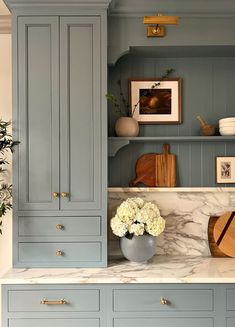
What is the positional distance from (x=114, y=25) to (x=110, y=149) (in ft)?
2.70

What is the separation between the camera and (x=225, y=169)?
308cm

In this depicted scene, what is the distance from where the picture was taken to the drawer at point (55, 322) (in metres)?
2.46

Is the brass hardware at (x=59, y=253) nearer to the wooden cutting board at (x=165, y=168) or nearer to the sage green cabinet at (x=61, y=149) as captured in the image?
the sage green cabinet at (x=61, y=149)

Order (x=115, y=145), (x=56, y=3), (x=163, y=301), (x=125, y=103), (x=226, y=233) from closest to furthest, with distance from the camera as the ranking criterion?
(x=163, y=301) → (x=56, y=3) → (x=115, y=145) → (x=226, y=233) → (x=125, y=103)

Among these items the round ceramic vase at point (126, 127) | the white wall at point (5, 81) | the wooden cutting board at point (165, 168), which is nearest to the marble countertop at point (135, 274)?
the wooden cutting board at point (165, 168)

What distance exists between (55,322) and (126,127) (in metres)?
1.34

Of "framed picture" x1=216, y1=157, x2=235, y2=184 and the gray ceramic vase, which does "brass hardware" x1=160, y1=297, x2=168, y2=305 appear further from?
"framed picture" x1=216, y1=157, x2=235, y2=184

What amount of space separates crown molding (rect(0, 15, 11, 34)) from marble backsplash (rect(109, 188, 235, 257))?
4.73 feet

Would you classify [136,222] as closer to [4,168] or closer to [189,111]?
[189,111]

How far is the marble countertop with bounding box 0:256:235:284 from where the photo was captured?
2.42 m

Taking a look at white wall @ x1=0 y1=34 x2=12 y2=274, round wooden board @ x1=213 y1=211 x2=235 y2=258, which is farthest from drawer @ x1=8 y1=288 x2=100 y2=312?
round wooden board @ x1=213 y1=211 x2=235 y2=258

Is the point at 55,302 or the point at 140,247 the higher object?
the point at 140,247

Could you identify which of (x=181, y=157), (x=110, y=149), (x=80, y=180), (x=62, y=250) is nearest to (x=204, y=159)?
(x=181, y=157)

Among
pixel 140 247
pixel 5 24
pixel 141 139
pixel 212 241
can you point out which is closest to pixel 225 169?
pixel 212 241
